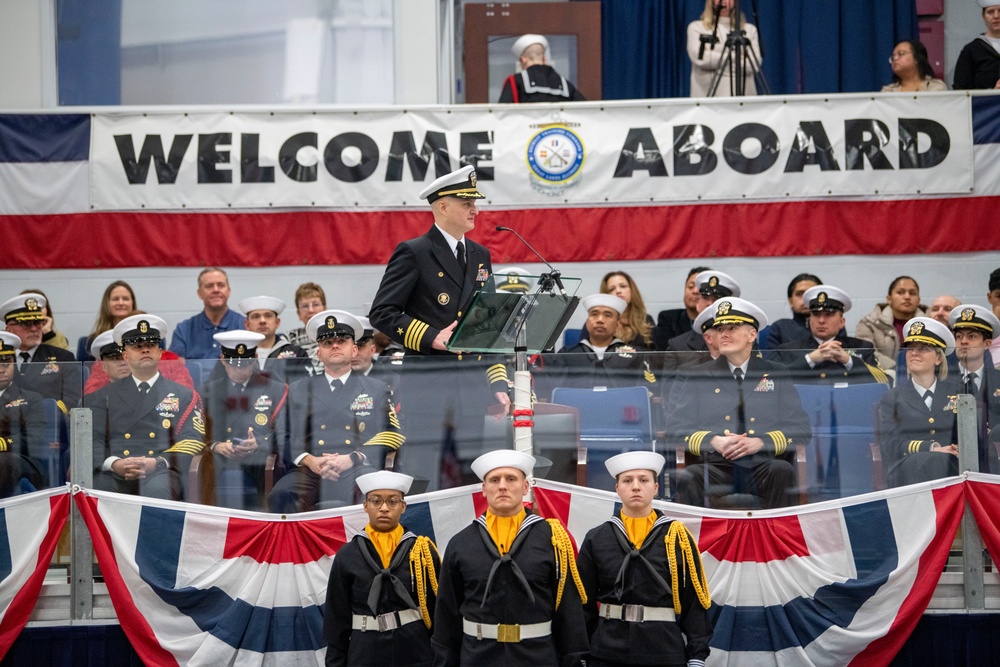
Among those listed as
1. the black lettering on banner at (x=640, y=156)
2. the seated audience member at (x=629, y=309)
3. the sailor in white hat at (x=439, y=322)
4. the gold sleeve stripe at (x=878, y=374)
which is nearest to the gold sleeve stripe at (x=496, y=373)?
the sailor in white hat at (x=439, y=322)

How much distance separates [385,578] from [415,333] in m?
1.09

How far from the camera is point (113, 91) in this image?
10.3 metres

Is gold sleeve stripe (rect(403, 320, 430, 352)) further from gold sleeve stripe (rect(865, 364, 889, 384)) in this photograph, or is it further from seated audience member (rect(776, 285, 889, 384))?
gold sleeve stripe (rect(865, 364, 889, 384))

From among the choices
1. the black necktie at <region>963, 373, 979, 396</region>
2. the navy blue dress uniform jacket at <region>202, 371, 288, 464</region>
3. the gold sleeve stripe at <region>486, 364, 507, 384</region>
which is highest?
the gold sleeve stripe at <region>486, 364, 507, 384</region>

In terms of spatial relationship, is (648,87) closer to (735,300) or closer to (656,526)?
(735,300)

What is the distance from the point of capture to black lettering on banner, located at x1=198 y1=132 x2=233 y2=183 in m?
9.84

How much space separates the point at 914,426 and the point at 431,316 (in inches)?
88.5

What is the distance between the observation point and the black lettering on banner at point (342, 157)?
32.2 ft

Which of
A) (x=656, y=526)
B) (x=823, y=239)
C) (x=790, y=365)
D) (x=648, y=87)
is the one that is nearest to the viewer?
(x=656, y=526)

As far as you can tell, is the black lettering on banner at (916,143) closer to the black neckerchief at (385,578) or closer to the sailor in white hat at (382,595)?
the sailor in white hat at (382,595)

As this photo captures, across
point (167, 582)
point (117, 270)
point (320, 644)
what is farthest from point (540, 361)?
point (117, 270)

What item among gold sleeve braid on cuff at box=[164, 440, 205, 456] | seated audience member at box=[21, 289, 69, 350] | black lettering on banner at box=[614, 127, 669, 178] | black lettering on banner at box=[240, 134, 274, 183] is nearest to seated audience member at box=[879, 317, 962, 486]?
gold sleeve braid on cuff at box=[164, 440, 205, 456]

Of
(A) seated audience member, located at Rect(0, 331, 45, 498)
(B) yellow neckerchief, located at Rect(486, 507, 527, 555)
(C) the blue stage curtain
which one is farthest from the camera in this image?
(C) the blue stage curtain

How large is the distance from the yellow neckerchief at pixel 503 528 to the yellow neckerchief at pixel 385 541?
483 mm
